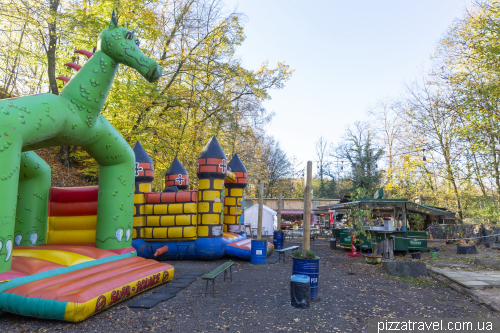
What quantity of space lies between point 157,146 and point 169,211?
5955mm

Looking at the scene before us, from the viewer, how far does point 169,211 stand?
34.2 ft

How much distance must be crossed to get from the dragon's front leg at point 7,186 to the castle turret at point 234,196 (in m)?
9.01

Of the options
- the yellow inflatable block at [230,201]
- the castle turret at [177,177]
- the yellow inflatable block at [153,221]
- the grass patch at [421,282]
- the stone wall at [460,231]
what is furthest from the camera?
the stone wall at [460,231]

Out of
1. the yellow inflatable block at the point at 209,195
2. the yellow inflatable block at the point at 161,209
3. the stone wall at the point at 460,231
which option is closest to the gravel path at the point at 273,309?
the yellow inflatable block at the point at 209,195

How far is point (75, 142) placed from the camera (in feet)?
20.5

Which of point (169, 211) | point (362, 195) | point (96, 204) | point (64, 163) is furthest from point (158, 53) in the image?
point (362, 195)

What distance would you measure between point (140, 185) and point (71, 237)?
3744 mm

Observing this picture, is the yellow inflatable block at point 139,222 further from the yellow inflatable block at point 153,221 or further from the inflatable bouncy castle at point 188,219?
the yellow inflatable block at point 153,221

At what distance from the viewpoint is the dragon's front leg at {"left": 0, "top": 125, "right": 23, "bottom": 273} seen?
14.9 feet

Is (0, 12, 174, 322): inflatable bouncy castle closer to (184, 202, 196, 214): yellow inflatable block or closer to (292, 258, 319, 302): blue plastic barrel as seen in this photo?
(184, 202, 196, 214): yellow inflatable block

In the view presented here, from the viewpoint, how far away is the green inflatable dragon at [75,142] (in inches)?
185

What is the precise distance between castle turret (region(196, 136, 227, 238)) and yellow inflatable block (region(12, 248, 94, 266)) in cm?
475

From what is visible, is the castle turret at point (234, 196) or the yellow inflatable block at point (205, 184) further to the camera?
the castle turret at point (234, 196)

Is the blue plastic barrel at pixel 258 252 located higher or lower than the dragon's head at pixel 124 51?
lower
